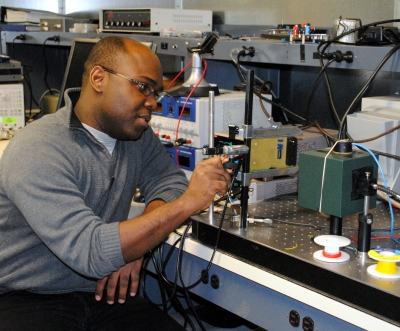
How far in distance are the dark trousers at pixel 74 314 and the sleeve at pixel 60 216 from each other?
0.70ft

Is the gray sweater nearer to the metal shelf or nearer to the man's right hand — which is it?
the man's right hand

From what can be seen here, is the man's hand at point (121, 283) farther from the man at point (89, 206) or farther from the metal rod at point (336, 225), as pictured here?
the metal rod at point (336, 225)

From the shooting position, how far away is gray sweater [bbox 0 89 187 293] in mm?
1429

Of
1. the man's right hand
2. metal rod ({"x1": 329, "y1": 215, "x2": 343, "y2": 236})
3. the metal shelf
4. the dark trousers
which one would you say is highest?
the metal shelf

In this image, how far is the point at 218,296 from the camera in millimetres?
1566

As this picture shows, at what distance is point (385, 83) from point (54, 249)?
4.41 ft

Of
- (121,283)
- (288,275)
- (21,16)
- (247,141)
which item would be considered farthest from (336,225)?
(21,16)

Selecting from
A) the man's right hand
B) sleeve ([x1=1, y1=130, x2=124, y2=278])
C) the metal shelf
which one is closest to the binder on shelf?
the metal shelf

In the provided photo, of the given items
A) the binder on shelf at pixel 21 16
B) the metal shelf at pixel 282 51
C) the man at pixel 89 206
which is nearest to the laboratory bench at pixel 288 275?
the man at pixel 89 206

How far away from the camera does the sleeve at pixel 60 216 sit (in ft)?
4.66

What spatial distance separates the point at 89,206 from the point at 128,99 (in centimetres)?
32

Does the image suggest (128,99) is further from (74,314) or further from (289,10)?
(289,10)

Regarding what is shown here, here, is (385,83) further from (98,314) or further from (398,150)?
(98,314)

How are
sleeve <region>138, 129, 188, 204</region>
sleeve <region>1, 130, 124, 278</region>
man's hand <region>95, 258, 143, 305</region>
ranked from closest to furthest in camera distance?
sleeve <region>1, 130, 124, 278</region>, man's hand <region>95, 258, 143, 305</region>, sleeve <region>138, 129, 188, 204</region>
